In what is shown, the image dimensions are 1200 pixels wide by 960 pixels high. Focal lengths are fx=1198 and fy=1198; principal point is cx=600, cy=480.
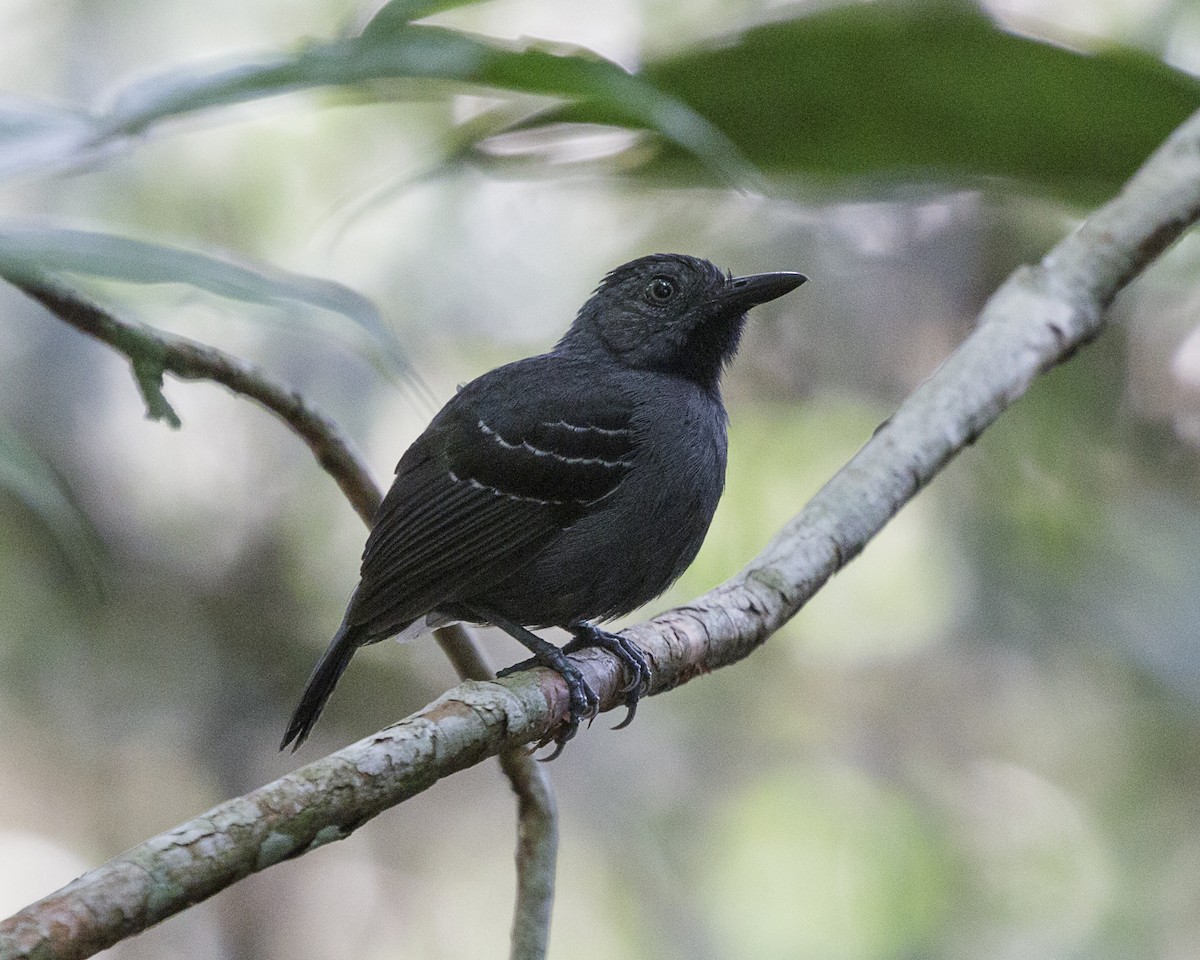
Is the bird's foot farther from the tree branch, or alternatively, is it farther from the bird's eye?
the bird's eye

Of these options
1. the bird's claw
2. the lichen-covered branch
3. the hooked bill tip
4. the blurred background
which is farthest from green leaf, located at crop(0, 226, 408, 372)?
the blurred background

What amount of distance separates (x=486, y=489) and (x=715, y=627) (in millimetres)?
822

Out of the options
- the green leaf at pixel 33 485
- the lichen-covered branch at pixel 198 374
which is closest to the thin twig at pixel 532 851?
the lichen-covered branch at pixel 198 374

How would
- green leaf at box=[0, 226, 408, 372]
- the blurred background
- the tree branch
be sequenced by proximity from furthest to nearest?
1. the blurred background
2. the tree branch
3. green leaf at box=[0, 226, 408, 372]

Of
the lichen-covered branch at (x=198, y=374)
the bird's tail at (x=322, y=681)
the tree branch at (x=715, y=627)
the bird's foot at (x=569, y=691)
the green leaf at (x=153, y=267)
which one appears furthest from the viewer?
the bird's tail at (x=322, y=681)

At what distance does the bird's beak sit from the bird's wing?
512mm

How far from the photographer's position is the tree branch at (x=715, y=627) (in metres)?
1.48

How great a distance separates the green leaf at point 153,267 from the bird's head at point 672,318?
2.71 meters

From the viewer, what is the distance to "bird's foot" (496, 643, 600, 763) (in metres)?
2.51

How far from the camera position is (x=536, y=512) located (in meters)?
3.22

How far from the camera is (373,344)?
1062 mm

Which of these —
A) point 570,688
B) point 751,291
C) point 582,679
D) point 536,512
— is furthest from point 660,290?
point 570,688

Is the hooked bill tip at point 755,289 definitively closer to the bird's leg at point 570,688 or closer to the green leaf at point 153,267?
the bird's leg at point 570,688

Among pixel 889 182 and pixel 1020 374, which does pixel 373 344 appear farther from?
pixel 1020 374
